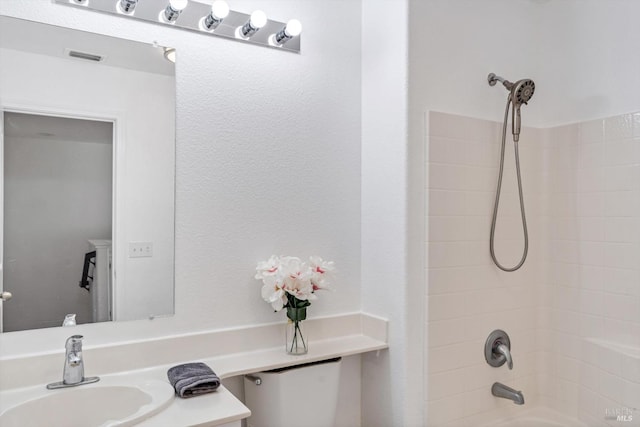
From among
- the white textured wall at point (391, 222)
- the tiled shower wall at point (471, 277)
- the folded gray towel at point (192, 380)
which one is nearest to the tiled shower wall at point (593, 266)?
the tiled shower wall at point (471, 277)

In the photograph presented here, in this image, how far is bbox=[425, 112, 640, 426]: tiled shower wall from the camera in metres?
1.89

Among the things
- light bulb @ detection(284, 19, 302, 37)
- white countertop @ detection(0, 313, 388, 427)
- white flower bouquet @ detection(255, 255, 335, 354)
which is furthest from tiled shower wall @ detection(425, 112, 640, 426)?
light bulb @ detection(284, 19, 302, 37)

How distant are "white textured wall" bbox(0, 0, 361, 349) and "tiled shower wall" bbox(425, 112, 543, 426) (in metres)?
0.39

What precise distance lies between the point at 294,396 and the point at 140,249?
0.79 m

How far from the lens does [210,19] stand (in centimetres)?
174

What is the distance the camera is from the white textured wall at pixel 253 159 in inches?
68.6

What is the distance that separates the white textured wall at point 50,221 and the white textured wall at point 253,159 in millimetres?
99

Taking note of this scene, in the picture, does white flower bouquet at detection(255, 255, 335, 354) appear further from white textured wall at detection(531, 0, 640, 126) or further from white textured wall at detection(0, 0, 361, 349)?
white textured wall at detection(531, 0, 640, 126)

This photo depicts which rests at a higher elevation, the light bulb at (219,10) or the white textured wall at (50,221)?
the light bulb at (219,10)

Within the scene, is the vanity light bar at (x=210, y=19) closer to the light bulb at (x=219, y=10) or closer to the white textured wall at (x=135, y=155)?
the light bulb at (x=219, y=10)

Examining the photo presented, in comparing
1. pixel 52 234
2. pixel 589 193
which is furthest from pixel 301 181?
pixel 589 193

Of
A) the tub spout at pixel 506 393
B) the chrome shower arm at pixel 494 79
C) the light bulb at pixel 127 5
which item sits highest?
the light bulb at pixel 127 5

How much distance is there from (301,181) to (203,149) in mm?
433

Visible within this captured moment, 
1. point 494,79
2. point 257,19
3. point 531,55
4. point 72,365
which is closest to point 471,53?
point 494,79
